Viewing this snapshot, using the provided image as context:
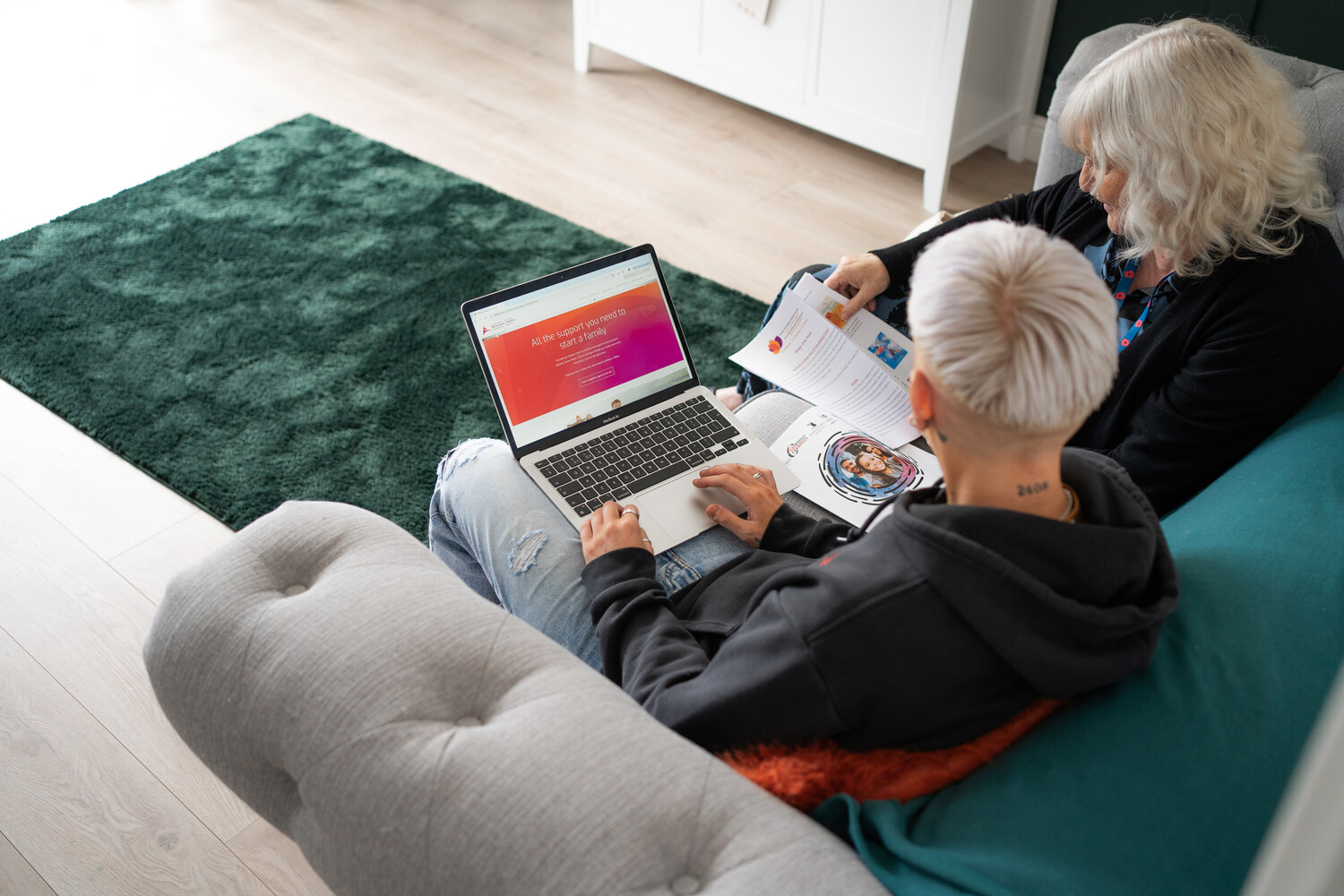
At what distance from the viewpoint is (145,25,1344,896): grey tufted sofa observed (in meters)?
0.77

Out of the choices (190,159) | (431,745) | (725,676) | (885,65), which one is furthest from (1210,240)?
(190,159)

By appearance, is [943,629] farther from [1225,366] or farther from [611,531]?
[1225,366]

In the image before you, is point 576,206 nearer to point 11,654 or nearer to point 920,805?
point 11,654

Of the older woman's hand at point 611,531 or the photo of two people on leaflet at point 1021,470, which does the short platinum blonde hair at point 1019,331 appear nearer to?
the photo of two people on leaflet at point 1021,470

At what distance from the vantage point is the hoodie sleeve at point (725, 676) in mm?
900

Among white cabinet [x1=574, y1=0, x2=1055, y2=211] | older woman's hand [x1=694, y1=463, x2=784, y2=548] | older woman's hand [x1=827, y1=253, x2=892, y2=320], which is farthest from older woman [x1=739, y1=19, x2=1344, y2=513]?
white cabinet [x1=574, y1=0, x2=1055, y2=211]

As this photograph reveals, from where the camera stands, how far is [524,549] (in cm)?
137

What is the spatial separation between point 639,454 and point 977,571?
→ 2.35 feet

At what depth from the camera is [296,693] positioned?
→ 0.88 meters

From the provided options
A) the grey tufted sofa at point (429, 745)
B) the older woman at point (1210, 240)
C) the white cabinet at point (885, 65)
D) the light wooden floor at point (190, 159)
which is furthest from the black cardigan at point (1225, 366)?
the white cabinet at point (885, 65)

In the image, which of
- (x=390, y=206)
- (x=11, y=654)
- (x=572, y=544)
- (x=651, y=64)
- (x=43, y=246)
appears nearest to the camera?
(x=572, y=544)

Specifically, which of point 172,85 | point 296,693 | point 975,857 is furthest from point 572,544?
point 172,85

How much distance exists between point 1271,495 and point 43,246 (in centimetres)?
307

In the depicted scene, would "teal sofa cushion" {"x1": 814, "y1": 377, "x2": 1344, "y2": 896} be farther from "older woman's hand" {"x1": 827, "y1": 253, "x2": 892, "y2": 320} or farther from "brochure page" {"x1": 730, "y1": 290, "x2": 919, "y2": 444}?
"older woman's hand" {"x1": 827, "y1": 253, "x2": 892, "y2": 320}
